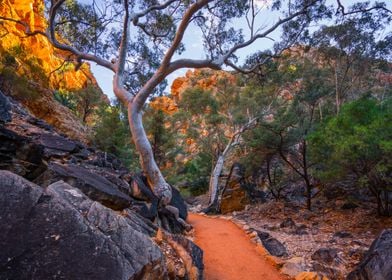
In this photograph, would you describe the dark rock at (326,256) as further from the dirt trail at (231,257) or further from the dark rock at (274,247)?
the dirt trail at (231,257)

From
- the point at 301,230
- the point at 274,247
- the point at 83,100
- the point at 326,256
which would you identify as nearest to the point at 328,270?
the point at 326,256

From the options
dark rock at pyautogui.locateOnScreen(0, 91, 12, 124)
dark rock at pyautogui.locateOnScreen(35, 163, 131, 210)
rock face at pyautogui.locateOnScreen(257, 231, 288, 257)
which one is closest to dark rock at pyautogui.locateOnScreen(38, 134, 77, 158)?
dark rock at pyautogui.locateOnScreen(0, 91, 12, 124)

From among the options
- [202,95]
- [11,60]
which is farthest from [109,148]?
[11,60]

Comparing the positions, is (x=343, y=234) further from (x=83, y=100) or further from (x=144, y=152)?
(x=83, y=100)

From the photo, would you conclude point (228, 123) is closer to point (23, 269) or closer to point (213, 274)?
point (213, 274)

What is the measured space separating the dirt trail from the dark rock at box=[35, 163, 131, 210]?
2.05m

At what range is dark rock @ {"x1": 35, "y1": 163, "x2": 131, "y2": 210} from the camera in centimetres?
395

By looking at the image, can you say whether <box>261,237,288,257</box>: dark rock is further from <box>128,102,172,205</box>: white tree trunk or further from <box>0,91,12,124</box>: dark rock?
<box>0,91,12,124</box>: dark rock

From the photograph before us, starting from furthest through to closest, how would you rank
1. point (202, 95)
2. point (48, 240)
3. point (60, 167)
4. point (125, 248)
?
point (202, 95) < point (60, 167) < point (125, 248) < point (48, 240)

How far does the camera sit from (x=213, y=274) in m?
4.77

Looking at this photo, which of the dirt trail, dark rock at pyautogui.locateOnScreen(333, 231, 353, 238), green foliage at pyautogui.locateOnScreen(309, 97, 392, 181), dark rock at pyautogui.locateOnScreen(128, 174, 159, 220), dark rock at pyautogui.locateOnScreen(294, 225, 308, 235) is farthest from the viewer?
dark rock at pyautogui.locateOnScreen(294, 225, 308, 235)

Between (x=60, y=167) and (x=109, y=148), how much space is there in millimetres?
8840

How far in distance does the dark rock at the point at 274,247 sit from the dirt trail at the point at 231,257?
11.3 inches

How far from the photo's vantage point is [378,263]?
12.3 ft
